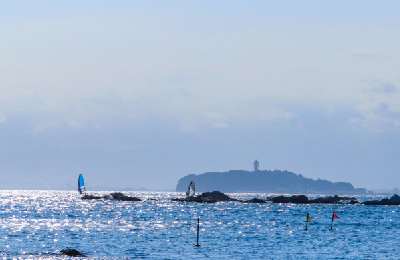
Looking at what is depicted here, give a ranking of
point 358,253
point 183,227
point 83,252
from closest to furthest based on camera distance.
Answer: point 83,252
point 358,253
point 183,227

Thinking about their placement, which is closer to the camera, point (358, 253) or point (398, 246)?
point (358, 253)

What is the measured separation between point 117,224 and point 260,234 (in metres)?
24.0

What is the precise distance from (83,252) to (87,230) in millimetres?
24665

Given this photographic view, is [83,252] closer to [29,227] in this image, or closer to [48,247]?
[48,247]

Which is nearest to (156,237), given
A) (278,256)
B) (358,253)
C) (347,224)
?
(278,256)

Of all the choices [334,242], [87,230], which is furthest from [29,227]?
[334,242]

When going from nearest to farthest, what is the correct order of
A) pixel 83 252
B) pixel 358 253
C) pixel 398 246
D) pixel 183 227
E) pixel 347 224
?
pixel 83 252, pixel 358 253, pixel 398 246, pixel 183 227, pixel 347 224

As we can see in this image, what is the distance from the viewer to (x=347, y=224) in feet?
343

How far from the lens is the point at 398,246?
7000 centimetres

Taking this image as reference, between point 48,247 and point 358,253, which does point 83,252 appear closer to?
point 48,247

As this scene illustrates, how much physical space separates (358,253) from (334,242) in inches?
423

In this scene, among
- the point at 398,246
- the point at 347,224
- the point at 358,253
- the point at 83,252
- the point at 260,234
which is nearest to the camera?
the point at 83,252

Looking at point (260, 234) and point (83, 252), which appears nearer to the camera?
point (83, 252)

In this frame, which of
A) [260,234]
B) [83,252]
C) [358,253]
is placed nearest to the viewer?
[83,252]
